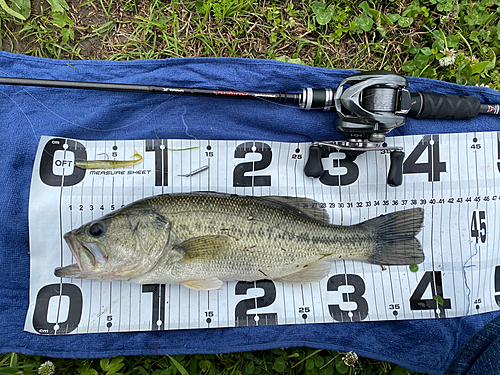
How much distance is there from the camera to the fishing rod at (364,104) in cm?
242

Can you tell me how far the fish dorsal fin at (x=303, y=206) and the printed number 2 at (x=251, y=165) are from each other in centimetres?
23

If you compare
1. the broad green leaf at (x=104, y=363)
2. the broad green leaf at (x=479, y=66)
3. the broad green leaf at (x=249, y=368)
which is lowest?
the broad green leaf at (x=249, y=368)

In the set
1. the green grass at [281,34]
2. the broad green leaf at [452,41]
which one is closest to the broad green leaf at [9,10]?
the green grass at [281,34]

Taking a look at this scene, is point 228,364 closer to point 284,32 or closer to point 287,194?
point 287,194

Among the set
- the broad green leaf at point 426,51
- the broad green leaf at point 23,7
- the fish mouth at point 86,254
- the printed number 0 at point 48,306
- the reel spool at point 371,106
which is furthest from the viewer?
the broad green leaf at point 426,51

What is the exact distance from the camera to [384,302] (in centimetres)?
284

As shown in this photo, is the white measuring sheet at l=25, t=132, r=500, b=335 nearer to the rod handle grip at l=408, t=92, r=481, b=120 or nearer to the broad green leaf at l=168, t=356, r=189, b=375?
the rod handle grip at l=408, t=92, r=481, b=120

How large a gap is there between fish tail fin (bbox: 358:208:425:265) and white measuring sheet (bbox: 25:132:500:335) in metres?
0.13

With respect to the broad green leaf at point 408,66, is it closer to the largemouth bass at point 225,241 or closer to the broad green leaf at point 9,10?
the largemouth bass at point 225,241

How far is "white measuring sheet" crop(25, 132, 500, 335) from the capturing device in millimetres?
2740

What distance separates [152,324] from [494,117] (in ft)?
11.7

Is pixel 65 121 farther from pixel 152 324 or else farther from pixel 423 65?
pixel 423 65

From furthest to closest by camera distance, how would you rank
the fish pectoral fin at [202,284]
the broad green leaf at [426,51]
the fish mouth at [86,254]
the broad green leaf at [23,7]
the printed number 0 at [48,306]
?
1. the broad green leaf at [426,51]
2. the broad green leaf at [23,7]
3. the printed number 0 at [48,306]
4. the fish pectoral fin at [202,284]
5. the fish mouth at [86,254]

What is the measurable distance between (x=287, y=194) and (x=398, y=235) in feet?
3.31
